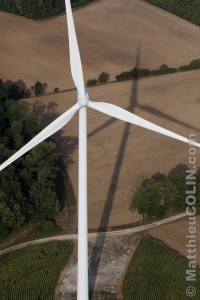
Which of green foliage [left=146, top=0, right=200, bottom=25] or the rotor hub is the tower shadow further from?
green foliage [left=146, top=0, right=200, bottom=25]

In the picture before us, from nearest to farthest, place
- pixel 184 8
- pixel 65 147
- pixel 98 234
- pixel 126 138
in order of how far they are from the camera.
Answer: pixel 98 234, pixel 65 147, pixel 126 138, pixel 184 8

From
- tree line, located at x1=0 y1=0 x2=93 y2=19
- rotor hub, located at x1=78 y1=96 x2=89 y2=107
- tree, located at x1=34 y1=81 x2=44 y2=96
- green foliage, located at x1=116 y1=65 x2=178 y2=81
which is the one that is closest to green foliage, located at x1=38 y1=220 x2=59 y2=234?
rotor hub, located at x1=78 y1=96 x2=89 y2=107

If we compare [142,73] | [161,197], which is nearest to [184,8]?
[142,73]

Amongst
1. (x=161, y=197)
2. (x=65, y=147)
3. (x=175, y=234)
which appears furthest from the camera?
(x=65, y=147)

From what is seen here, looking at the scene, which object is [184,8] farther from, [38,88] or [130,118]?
[130,118]

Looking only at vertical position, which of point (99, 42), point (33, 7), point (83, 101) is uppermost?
point (33, 7)

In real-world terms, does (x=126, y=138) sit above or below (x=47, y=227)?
above

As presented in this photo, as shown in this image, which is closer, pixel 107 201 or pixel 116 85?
pixel 107 201
